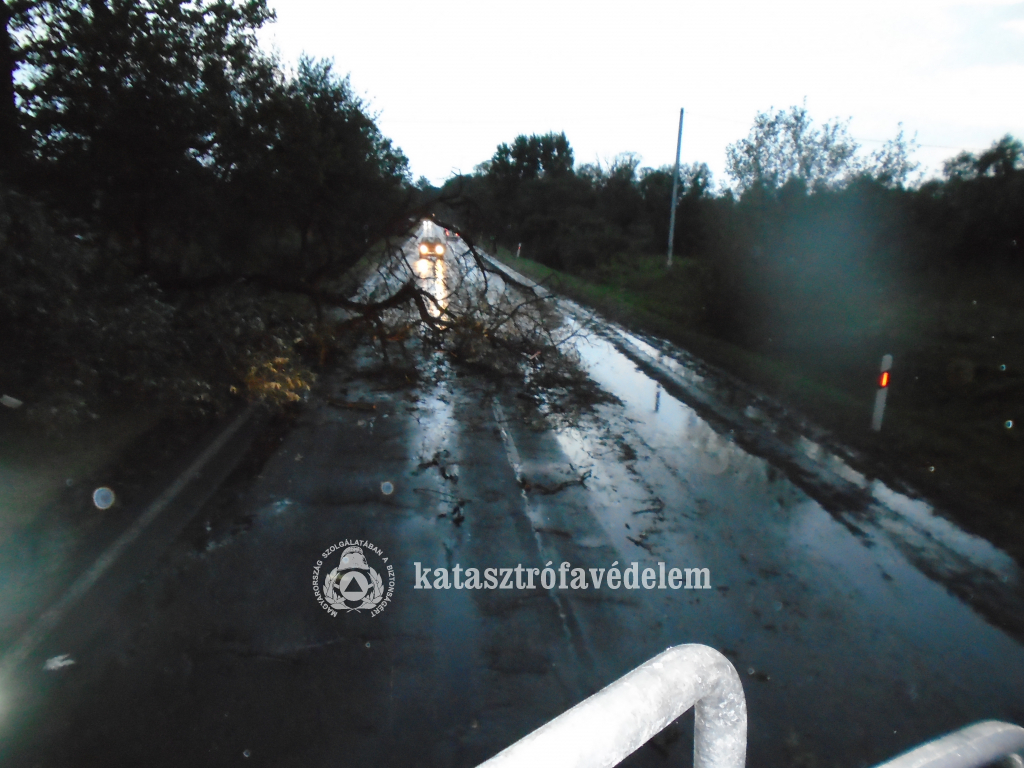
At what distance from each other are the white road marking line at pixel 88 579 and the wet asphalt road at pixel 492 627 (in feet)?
0.42

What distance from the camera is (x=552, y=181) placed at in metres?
55.7

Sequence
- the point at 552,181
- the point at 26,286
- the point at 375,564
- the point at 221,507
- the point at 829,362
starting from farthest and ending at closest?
the point at 552,181, the point at 829,362, the point at 26,286, the point at 221,507, the point at 375,564

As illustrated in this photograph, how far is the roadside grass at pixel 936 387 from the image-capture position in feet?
25.8

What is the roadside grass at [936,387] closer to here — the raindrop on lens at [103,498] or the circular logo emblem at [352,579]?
the circular logo emblem at [352,579]

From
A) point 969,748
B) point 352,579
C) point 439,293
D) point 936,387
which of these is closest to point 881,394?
point 936,387

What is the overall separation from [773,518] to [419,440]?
13.8 feet

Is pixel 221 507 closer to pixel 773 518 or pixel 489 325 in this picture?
pixel 773 518

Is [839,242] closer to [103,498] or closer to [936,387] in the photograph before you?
[936,387]

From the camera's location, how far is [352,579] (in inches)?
206

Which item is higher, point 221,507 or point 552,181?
point 552,181

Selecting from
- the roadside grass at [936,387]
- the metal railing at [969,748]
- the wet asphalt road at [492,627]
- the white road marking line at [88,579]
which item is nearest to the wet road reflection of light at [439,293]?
the roadside grass at [936,387]

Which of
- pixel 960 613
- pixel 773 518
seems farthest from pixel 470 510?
pixel 960 613

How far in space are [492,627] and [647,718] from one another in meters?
3.72

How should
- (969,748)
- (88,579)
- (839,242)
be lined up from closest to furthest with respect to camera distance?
(969,748)
(88,579)
(839,242)
